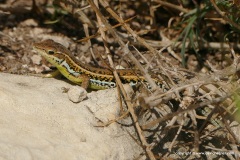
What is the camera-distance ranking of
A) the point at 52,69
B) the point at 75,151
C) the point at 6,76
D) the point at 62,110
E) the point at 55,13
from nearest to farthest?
the point at 75,151 < the point at 62,110 < the point at 6,76 < the point at 52,69 < the point at 55,13

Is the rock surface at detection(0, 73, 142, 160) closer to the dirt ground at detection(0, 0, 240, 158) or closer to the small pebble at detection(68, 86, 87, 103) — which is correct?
the small pebble at detection(68, 86, 87, 103)

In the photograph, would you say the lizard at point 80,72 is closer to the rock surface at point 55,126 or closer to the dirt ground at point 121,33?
the rock surface at point 55,126

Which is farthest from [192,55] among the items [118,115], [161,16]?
[118,115]

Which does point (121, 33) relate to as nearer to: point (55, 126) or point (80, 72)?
point (80, 72)

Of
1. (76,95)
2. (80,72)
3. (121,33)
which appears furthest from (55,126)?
(121,33)

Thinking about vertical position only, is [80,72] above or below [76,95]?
below

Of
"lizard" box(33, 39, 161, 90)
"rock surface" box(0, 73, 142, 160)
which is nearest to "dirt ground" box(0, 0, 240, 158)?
"lizard" box(33, 39, 161, 90)

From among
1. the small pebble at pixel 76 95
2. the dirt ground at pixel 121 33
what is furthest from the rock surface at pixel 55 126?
the dirt ground at pixel 121 33

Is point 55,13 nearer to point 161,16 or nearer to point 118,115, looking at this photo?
point 161,16
